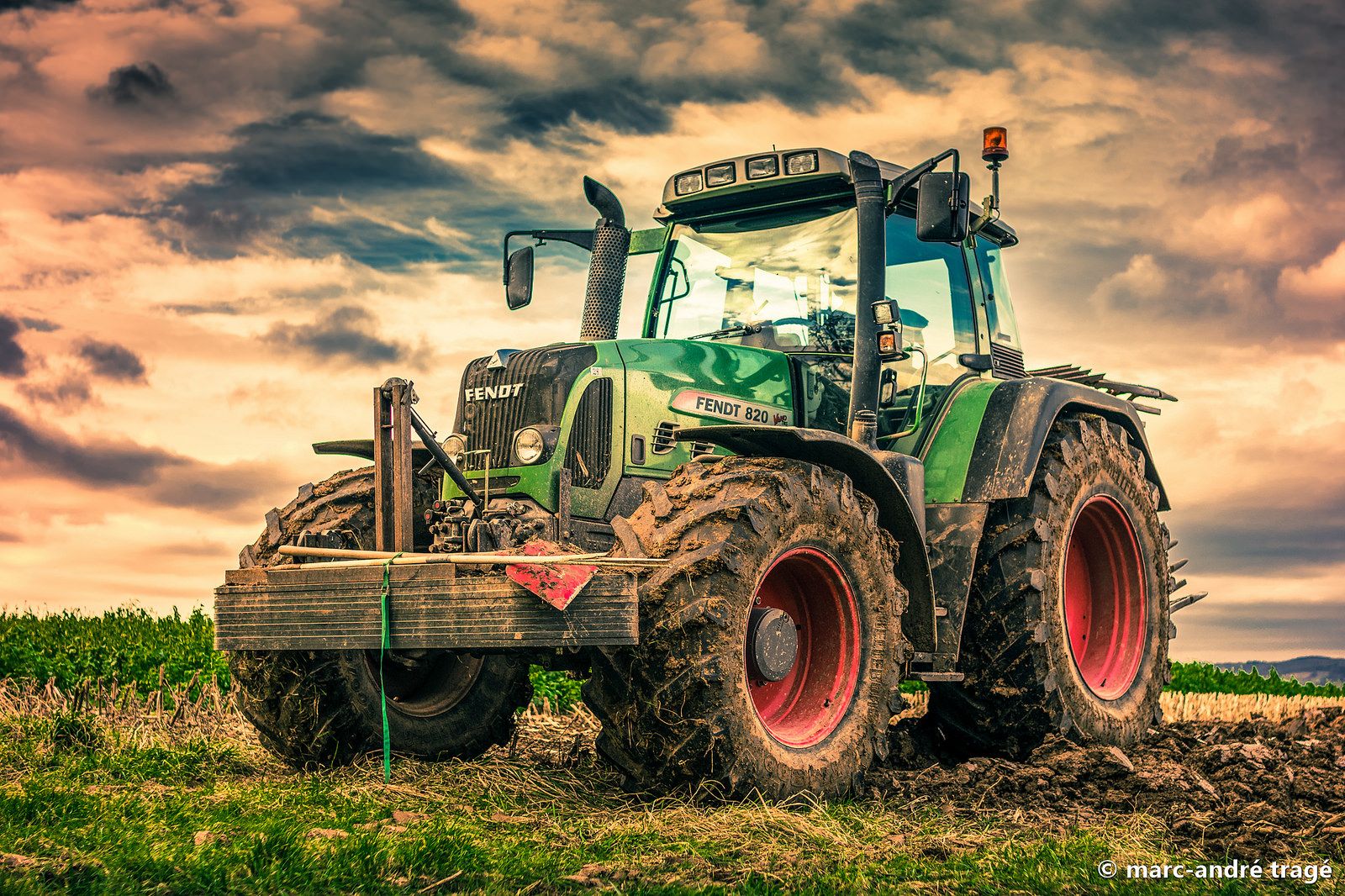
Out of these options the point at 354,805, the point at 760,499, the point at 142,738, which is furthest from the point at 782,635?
the point at 142,738

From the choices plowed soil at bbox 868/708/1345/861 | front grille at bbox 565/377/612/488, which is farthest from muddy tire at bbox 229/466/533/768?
plowed soil at bbox 868/708/1345/861

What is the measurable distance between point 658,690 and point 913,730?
3411 millimetres

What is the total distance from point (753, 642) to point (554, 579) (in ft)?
3.57

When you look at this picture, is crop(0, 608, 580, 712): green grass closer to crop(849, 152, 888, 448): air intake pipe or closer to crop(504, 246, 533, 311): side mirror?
crop(504, 246, 533, 311): side mirror

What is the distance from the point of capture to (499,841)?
5766 mm

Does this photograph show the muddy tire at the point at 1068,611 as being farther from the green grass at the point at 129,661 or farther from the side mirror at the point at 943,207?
the green grass at the point at 129,661

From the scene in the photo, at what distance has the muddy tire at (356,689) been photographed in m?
7.79

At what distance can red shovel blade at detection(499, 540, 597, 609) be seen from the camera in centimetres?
588

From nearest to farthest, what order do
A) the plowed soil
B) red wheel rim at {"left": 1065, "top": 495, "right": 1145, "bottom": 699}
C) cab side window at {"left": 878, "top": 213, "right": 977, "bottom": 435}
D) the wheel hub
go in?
the wheel hub, the plowed soil, cab side window at {"left": 878, "top": 213, "right": 977, "bottom": 435}, red wheel rim at {"left": 1065, "top": 495, "right": 1145, "bottom": 699}

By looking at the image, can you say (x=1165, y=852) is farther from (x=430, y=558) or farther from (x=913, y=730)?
(x=430, y=558)

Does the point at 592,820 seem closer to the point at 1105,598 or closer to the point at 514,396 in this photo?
the point at 514,396

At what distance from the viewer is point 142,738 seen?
941 centimetres

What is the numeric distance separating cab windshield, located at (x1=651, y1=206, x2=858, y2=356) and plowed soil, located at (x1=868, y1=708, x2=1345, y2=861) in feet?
8.42

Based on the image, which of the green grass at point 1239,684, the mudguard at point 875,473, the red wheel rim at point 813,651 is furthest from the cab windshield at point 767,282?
the green grass at point 1239,684
